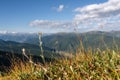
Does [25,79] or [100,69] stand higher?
[100,69]

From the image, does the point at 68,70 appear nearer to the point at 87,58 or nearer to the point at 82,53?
the point at 87,58

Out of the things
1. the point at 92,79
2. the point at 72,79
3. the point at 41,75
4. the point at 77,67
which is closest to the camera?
the point at 92,79

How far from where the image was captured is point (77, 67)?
6.06m

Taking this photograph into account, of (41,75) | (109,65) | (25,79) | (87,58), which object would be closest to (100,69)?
(109,65)

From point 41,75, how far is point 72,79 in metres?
1.28

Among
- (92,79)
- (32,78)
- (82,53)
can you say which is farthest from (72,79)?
(82,53)

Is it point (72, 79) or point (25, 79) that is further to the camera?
point (25, 79)

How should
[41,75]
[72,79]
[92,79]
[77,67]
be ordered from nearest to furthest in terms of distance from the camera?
[92,79] < [72,79] < [77,67] < [41,75]

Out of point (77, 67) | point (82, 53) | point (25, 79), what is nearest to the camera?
point (77, 67)

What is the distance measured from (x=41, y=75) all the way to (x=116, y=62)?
223 cm

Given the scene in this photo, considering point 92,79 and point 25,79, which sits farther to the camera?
point 25,79

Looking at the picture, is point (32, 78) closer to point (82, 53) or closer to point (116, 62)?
point (82, 53)

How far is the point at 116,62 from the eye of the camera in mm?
5422

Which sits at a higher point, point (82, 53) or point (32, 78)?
point (82, 53)
